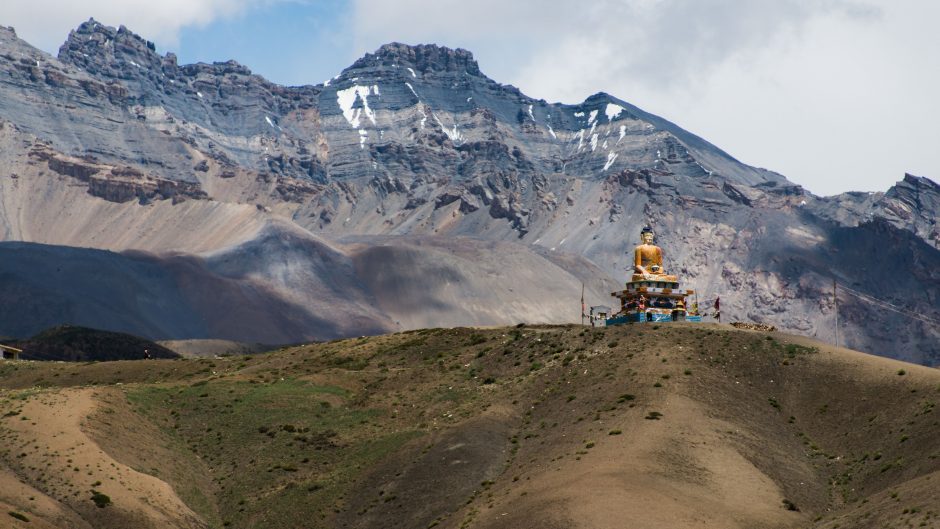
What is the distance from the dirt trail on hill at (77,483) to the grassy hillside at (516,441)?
16 centimetres

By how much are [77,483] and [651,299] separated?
52.0 meters

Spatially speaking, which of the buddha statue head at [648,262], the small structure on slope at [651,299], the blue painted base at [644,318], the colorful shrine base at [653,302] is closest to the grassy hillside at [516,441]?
the blue painted base at [644,318]

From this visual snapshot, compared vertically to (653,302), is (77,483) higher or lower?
lower

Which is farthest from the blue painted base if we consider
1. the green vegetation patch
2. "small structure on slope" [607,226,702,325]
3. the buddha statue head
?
the green vegetation patch

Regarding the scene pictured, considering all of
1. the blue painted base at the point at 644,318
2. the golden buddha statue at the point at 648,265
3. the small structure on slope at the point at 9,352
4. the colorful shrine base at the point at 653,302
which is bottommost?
the small structure on slope at the point at 9,352

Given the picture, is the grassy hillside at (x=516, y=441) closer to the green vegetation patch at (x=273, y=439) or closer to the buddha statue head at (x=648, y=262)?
the green vegetation patch at (x=273, y=439)

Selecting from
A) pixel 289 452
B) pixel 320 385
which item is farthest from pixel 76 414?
pixel 320 385

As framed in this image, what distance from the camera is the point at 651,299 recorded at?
115 m

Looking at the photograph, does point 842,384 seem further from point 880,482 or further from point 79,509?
point 79,509

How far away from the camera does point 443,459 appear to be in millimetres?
87938

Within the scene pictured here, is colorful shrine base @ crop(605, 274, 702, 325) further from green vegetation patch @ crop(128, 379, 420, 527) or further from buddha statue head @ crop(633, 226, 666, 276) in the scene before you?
green vegetation patch @ crop(128, 379, 420, 527)

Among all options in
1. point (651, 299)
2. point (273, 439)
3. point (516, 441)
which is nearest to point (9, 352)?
point (273, 439)

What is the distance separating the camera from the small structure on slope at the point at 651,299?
374ft

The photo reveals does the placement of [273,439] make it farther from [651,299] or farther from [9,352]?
[9,352]
